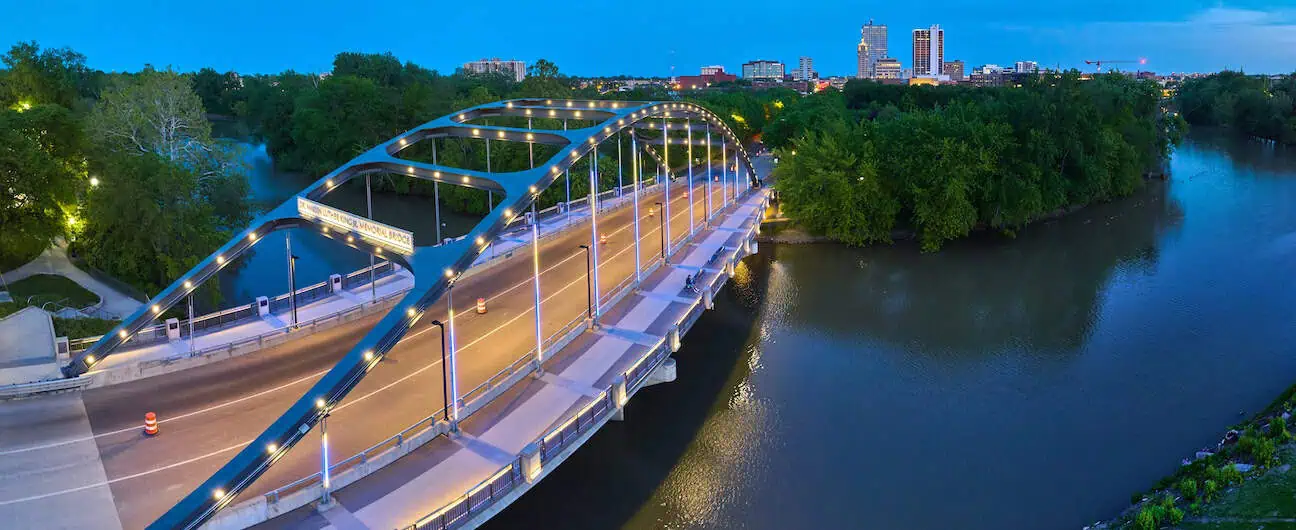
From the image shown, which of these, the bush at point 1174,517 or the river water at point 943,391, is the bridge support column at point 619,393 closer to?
the river water at point 943,391

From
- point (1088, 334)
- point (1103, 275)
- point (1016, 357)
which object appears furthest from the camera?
point (1103, 275)

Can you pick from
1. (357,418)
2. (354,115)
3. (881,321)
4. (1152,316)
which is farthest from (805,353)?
(354,115)

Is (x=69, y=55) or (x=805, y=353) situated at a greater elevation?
(x=69, y=55)

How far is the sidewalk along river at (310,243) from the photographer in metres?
46.1

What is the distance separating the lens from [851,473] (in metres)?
25.7

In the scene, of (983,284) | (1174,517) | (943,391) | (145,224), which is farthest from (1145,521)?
(145,224)

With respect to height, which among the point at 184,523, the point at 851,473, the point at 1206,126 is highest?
the point at 1206,126

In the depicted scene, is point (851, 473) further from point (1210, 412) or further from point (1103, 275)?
point (1103, 275)

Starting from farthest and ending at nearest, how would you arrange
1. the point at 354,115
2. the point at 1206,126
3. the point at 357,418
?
1. the point at 1206,126
2. the point at 354,115
3. the point at 357,418

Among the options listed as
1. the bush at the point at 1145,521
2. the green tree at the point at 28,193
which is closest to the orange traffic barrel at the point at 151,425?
the bush at the point at 1145,521

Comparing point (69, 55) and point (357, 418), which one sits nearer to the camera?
point (357, 418)

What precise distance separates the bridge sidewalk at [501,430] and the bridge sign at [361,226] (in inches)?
193

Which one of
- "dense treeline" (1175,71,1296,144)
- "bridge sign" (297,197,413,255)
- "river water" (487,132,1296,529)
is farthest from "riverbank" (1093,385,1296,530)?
"dense treeline" (1175,71,1296,144)

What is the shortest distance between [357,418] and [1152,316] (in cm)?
3376
